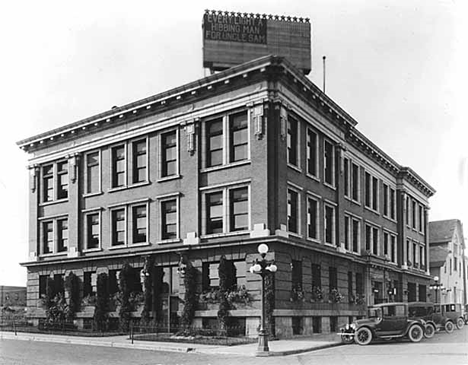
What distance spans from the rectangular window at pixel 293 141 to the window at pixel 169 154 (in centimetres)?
Result: 663

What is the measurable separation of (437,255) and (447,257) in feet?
4.36

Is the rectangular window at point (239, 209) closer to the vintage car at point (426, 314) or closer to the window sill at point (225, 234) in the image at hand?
the window sill at point (225, 234)

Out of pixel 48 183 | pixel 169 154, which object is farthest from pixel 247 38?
pixel 48 183

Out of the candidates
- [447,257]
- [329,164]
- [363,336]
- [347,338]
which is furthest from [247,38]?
[447,257]

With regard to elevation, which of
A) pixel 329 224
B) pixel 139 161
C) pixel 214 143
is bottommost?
pixel 329 224

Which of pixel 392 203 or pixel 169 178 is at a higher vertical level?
pixel 169 178

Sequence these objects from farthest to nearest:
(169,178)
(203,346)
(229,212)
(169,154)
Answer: (169,154)
(169,178)
(229,212)
(203,346)

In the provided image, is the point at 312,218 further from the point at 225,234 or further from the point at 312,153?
the point at 225,234

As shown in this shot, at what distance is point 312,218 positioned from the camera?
3406 cm

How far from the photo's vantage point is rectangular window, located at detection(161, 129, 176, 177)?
33.7m

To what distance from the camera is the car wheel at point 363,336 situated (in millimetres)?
25062

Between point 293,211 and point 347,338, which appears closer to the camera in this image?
point 347,338

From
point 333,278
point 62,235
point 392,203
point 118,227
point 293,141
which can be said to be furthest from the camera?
point 392,203

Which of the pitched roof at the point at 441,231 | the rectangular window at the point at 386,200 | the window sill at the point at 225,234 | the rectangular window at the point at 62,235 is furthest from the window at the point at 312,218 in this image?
the pitched roof at the point at 441,231
